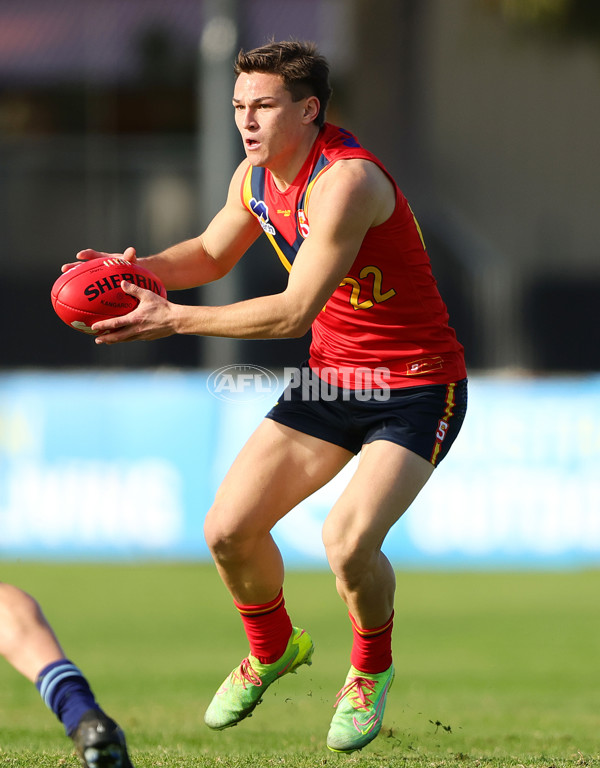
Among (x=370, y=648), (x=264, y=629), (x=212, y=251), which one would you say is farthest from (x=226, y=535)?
(x=212, y=251)

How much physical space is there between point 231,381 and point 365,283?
646 cm

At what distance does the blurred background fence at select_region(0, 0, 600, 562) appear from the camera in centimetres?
1240

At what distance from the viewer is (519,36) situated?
25.8 metres

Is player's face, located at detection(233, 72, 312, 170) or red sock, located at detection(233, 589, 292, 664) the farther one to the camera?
red sock, located at detection(233, 589, 292, 664)

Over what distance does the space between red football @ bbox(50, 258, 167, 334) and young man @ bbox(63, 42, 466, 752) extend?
10 cm

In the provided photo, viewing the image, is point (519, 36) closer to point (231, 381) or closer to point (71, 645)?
point (231, 381)

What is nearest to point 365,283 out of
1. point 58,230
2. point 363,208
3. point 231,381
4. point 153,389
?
point 363,208

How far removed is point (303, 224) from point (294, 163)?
0.91 ft

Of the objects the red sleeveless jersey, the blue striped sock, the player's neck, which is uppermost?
the player's neck

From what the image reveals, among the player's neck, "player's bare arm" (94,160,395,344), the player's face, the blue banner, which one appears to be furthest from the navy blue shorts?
the blue banner

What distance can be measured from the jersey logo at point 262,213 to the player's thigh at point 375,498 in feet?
3.62

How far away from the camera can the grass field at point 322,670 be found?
5949 millimetres

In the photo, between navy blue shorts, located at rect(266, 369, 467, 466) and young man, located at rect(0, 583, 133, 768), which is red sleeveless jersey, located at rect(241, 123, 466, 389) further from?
young man, located at rect(0, 583, 133, 768)

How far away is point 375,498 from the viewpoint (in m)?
5.16
